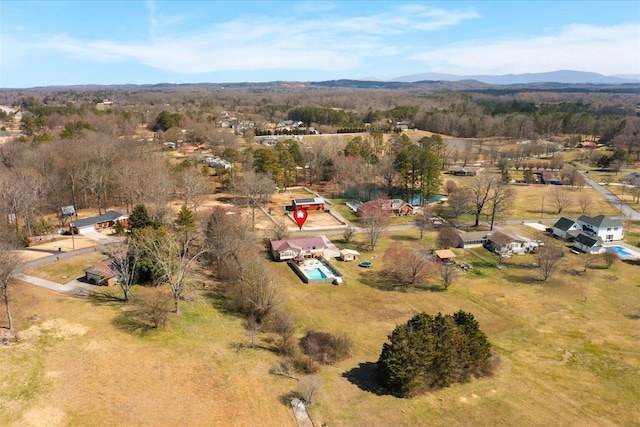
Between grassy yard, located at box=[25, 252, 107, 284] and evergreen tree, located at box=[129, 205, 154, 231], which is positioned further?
evergreen tree, located at box=[129, 205, 154, 231]

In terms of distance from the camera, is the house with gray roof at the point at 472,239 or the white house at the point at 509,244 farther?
the house with gray roof at the point at 472,239

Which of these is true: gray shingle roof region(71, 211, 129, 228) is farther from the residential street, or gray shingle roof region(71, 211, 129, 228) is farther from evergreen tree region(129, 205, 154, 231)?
evergreen tree region(129, 205, 154, 231)

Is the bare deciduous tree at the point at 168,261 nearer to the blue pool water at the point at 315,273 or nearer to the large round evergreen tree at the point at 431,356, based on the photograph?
the blue pool water at the point at 315,273

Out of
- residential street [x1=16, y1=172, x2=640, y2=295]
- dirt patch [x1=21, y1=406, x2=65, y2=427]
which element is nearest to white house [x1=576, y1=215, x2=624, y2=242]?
residential street [x1=16, y1=172, x2=640, y2=295]

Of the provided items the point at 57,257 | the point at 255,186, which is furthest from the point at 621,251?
the point at 57,257

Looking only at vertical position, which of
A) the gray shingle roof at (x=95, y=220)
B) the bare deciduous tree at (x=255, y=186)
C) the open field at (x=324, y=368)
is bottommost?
the open field at (x=324, y=368)

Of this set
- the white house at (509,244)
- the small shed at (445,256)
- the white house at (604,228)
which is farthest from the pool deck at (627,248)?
the small shed at (445,256)

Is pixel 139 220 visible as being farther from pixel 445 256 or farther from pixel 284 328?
pixel 445 256
